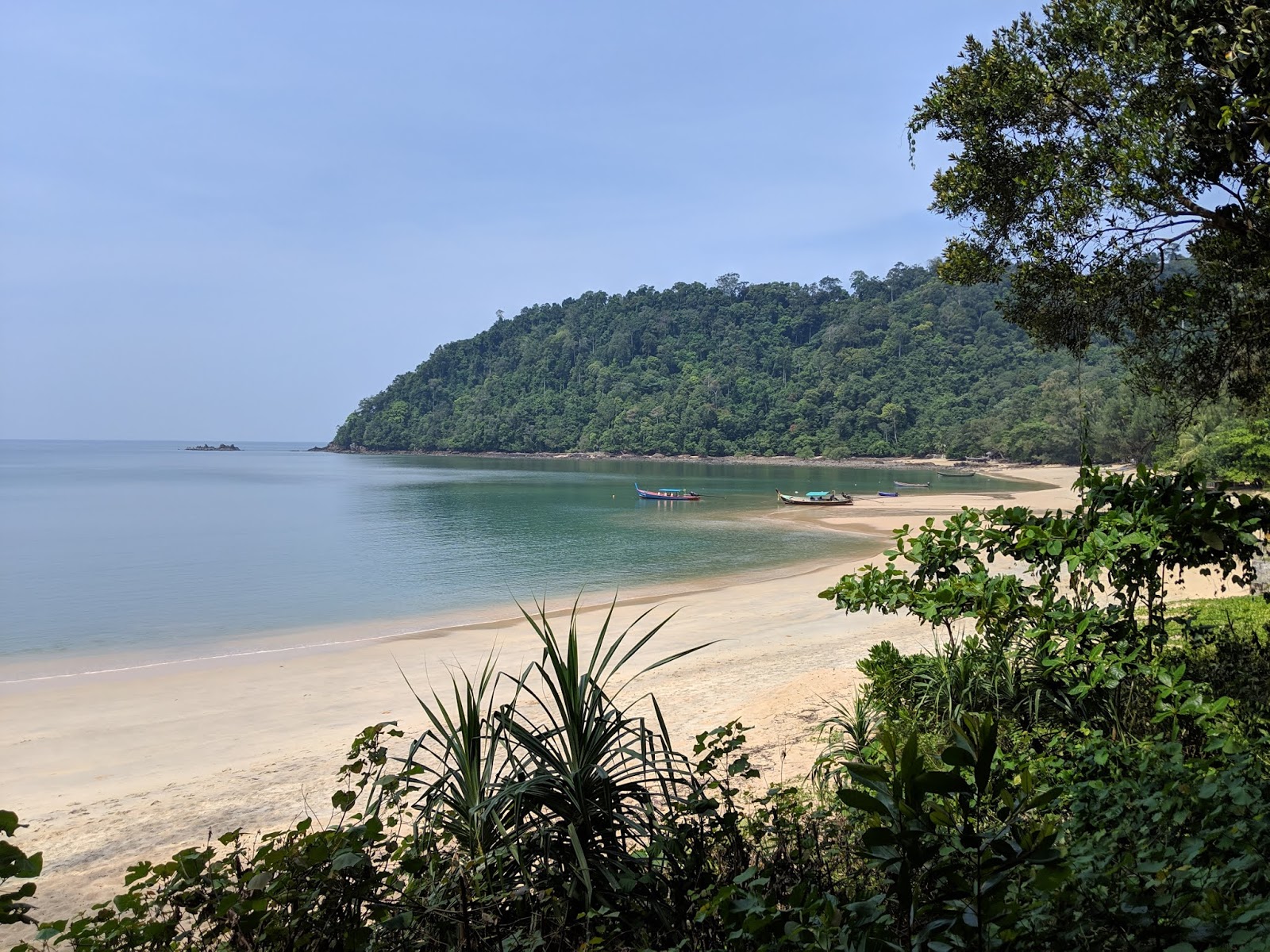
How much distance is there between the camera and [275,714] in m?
9.81

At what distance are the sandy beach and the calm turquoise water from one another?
3299 mm

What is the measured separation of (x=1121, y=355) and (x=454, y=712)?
Answer: 294 inches

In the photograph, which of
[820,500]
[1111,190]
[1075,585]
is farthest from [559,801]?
[820,500]

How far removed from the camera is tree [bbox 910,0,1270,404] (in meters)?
5.09

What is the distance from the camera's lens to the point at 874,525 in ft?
108

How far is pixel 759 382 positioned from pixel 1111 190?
10639 centimetres

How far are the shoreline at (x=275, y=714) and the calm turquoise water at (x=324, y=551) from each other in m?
3.33

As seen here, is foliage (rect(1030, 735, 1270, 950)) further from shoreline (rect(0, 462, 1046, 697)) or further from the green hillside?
the green hillside

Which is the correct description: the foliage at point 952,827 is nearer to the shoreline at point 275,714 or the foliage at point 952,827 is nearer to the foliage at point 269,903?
the foliage at point 269,903

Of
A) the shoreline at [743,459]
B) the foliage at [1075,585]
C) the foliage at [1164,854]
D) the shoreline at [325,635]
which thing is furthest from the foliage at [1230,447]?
the shoreline at [743,459]

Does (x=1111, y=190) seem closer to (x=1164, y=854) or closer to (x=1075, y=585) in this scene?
(x=1075, y=585)

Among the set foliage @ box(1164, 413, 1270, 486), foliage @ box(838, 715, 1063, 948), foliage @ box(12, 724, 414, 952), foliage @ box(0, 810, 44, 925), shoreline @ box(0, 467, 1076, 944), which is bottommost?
shoreline @ box(0, 467, 1076, 944)

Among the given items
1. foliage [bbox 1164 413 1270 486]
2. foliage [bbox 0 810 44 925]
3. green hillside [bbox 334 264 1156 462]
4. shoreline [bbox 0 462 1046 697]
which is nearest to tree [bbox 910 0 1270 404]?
foliage [bbox 0 810 44 925]

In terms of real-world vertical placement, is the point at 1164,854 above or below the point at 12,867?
below
